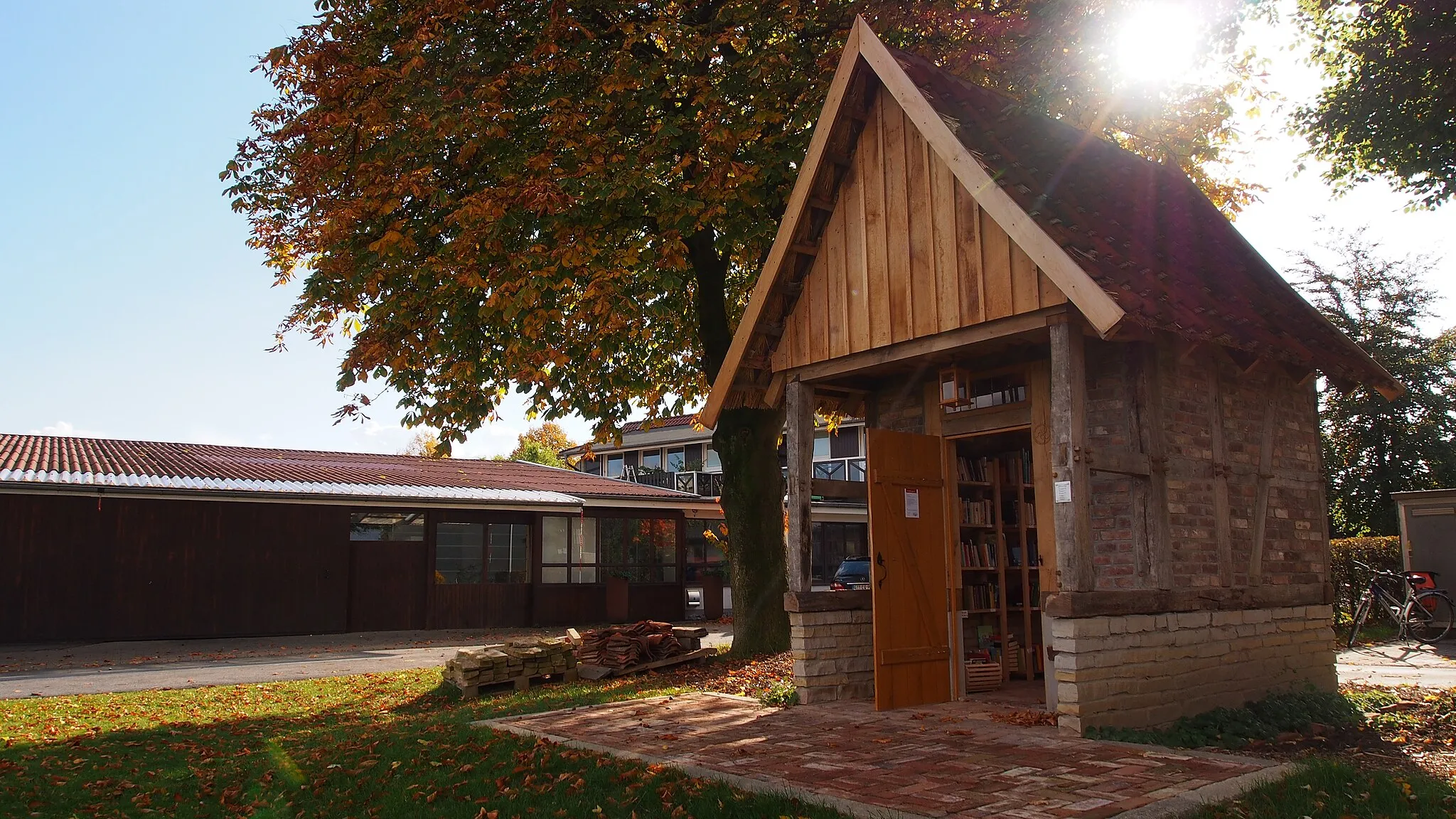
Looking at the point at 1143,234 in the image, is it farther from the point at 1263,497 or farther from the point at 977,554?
the point at 977,554

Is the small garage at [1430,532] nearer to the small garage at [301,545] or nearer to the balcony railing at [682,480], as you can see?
the small garage at [301,545]

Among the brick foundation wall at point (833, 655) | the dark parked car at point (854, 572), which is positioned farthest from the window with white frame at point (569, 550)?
the brick foundation wall at point (833, 655)

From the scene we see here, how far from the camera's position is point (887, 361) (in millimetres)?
9492

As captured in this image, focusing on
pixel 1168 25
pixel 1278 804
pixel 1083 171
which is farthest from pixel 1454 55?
pixel 1278 804

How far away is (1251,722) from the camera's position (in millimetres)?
8477

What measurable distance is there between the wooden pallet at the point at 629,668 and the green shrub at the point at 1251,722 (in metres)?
6.78

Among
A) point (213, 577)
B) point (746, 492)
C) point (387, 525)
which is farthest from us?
point (387, 525)

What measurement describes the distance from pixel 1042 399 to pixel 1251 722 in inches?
120

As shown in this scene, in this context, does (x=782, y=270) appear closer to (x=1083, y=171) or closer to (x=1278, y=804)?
(x=1083, y=171)

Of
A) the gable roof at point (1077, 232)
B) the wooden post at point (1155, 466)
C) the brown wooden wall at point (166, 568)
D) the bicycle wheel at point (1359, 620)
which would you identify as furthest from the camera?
the brown wooden wall at point (166, 568)

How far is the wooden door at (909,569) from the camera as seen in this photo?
941cm

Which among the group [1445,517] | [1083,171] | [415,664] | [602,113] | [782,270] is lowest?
[415,664]

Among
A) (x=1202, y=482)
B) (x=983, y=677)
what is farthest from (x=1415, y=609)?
(x=1202, y=482)

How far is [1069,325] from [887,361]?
1848 millimetres
